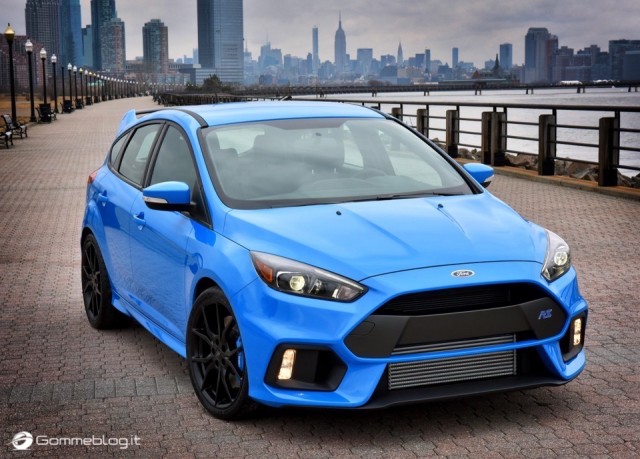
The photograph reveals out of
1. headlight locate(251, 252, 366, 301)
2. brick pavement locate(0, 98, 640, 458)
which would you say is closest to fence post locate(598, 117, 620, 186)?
brick pavement locate(0, 98, 640, 458)

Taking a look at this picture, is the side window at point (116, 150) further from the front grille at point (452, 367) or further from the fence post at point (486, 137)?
the fence post at point (486, 137)

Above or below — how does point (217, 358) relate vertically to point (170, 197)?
below

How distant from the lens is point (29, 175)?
70.3 ft

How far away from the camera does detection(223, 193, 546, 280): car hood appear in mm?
4820

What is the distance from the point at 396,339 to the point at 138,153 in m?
→ 3.02

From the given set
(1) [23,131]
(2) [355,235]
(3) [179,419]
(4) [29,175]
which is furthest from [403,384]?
(1) [23,131]

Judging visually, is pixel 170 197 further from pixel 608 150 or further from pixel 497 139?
pixel 497 139

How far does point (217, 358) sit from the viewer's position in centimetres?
520

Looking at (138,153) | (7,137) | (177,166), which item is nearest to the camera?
(177,166)

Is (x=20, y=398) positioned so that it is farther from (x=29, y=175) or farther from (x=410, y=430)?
(x=29, y=175)

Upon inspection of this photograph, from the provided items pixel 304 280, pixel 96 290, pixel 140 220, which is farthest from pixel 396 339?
pixel 96 290

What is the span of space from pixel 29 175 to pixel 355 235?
17.5 meters

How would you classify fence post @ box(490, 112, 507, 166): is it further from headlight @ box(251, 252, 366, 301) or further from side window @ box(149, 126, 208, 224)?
headlight @ box(251, 252, 366, 301)

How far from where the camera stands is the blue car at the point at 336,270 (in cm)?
467
